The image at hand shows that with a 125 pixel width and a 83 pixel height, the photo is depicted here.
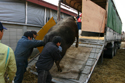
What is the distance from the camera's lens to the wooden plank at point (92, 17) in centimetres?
352

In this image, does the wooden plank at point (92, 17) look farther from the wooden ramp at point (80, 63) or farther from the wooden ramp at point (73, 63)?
the wooden ramp at point (73, 63)

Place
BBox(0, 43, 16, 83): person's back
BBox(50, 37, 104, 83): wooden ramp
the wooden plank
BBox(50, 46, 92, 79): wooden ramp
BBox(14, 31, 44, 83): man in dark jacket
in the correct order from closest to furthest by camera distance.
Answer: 1. BBox(0, 43, 16, 83): person's back
2. BBox(14, 31, 44, 83): man in dark jacket
3. BBox(50, 37, 104, 83): wooden ramp
4. BBox(50, 46, 92, 79): wooden ramp
5. the wooden plank

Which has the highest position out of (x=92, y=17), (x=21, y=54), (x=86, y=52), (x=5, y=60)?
(x=92, y=17)

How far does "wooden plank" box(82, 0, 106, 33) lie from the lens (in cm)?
352

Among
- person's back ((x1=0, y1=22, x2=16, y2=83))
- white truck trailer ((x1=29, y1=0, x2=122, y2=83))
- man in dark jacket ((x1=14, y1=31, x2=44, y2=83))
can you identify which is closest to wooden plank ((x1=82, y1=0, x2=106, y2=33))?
white truck trailer ((x1=29, y1=0, x2=122, y2=83))

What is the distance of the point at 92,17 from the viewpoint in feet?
12.7

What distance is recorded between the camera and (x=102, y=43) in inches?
170

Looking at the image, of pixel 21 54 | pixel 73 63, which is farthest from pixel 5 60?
pixel 73 63

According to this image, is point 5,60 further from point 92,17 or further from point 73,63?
point 92,17

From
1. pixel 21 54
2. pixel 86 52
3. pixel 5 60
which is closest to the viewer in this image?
pixel 5 60

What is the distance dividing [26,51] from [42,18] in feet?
18.2

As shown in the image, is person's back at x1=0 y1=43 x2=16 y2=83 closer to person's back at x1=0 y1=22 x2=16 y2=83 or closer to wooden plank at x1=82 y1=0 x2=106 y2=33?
person's back at x1=0 y1=22 x2=16 y2=83

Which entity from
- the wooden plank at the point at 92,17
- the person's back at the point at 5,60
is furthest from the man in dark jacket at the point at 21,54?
the wooden plank at the point at 92,17

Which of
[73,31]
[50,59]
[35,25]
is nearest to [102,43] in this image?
[73,31]
